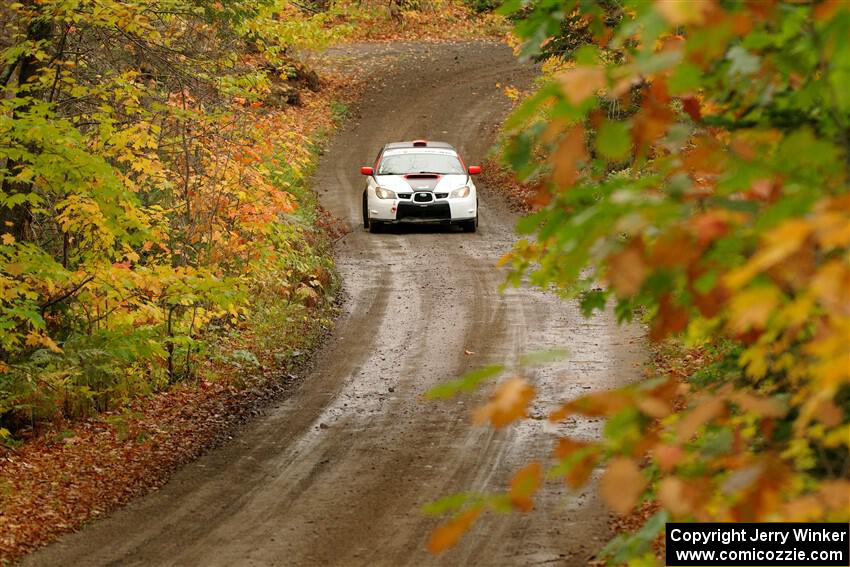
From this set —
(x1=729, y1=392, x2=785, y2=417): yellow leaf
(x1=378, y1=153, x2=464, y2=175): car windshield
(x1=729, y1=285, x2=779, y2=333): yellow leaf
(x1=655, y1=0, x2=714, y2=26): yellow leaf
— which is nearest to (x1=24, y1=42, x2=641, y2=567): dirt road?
(x1=378, y1=153, x2=464, y2=175): car windshield

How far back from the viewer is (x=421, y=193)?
69.7ft

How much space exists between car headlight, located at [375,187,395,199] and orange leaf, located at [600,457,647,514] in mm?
19125

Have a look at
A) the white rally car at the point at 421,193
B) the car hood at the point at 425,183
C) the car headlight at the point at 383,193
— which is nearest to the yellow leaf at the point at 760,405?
the white rally car at the point at 421,193

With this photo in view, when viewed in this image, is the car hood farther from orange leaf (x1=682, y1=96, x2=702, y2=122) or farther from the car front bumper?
orange leaf (x1=682, y1=96, x2=702, y2=122)

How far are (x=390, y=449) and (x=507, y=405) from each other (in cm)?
774

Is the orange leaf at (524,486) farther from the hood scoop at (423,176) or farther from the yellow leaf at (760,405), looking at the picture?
the hood scoop at (423,176)

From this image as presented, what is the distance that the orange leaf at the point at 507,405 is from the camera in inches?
104

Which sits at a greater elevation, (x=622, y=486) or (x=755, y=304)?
(x=755, y=304)

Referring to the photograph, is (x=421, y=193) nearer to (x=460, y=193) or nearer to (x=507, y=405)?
(x=460, y=193)

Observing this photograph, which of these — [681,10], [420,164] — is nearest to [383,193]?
[420,164]

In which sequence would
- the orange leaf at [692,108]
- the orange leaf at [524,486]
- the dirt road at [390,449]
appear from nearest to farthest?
the orange leaf at [524,486]
the orange leaf at [692,108]
the dirt road at [390,449]

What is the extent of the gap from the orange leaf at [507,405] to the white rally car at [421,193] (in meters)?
18.5

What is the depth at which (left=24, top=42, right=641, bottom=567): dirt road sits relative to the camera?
7.77 m

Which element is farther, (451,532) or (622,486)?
(451,532)
